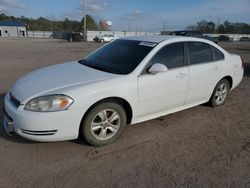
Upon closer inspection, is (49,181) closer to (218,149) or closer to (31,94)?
(31,94)

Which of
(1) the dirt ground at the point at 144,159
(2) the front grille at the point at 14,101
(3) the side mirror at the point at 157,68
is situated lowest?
(1) the dirt ground at the point at 144,159

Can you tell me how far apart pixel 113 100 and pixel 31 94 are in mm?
1109

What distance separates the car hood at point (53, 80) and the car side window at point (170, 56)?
2.81ft

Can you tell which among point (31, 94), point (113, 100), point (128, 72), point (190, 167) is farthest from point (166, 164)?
point (31, 94)

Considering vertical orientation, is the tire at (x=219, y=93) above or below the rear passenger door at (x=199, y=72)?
below

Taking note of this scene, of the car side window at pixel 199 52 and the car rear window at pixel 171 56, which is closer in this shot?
the car rear window at pixel 171 56

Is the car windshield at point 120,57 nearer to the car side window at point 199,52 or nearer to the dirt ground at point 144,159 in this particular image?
the car side window at point 199,52

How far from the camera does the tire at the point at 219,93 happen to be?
4906mm

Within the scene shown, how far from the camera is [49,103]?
2980 mm

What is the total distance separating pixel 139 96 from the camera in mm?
3564

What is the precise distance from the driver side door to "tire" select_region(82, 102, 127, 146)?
0.39m

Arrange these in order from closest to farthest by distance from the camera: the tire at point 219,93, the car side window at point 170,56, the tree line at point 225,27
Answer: the car side window at point 170,56 → the tire at point 219,93 → the tree line at point 225,27

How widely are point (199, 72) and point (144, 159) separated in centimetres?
208

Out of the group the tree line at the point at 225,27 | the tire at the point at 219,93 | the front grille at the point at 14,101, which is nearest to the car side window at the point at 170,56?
the tire at the point at 219,93
